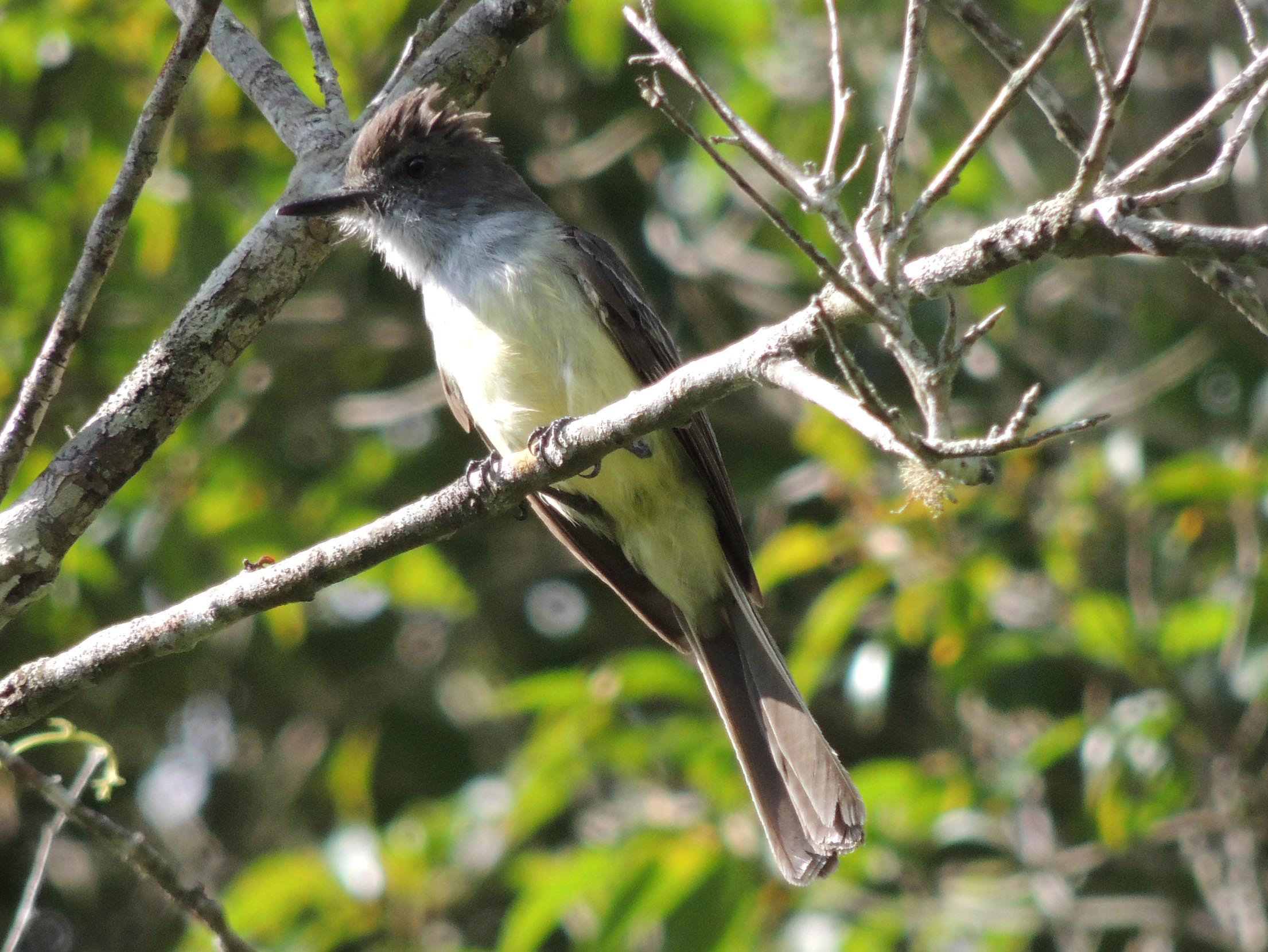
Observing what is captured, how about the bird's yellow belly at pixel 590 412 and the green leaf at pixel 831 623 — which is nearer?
the bird's yellow belly at pixel 590 412

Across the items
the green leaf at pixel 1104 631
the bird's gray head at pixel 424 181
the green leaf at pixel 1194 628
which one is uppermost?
the bird's gray head at pixel 424 181

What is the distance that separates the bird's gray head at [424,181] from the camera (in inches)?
178

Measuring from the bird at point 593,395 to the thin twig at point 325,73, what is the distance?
0.59ft

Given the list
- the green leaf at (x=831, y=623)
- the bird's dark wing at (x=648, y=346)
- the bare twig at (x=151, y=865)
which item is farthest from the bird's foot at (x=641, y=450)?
the bare twig at (x=151, y=865)

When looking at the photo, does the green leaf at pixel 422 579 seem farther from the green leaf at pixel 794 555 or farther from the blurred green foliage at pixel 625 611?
the green leaf at pixel 794 555

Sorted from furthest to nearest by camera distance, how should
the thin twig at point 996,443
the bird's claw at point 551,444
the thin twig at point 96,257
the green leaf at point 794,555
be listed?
1. the green leaf at point 794,555
2. the bird's claw at point 551,444
3. the thin twig at point 96,257
4. the thin twig at point 996,443

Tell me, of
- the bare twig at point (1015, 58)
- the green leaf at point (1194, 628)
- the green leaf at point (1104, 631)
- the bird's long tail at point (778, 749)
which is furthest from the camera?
the green leaf at point (1104, 631)

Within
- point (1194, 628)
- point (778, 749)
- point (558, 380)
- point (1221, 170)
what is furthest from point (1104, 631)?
point (1221, 170)

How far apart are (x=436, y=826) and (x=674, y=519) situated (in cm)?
150

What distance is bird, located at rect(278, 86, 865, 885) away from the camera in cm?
406

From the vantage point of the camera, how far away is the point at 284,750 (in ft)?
24.6

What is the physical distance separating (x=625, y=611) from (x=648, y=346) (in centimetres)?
289

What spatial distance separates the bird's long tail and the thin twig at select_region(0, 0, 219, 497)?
2.10m

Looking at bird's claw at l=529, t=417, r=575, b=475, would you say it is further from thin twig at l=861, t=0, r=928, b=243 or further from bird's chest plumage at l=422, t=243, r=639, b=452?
thin twig at l=861, t=0, r=928, b=243
